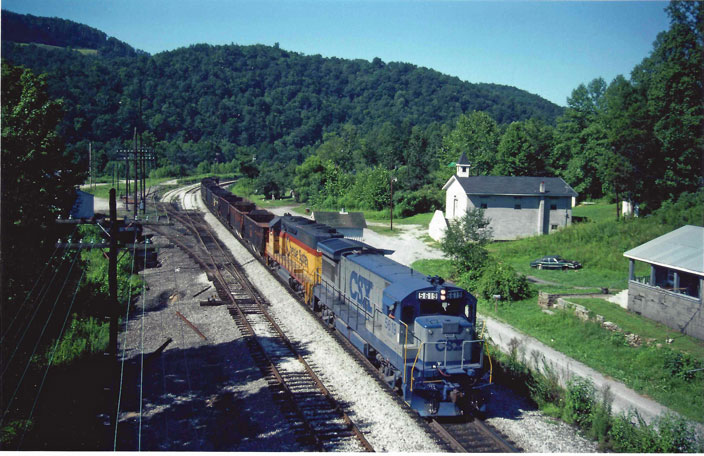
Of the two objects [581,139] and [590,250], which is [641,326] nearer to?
[590,250]

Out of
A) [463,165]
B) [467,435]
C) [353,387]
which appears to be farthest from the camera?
[463,165]

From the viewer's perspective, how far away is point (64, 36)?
110000 millimetres

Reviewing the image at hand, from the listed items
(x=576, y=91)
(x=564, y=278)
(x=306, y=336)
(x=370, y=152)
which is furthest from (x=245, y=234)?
(x=370, y=152)

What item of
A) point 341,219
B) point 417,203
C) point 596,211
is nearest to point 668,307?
point 341,219

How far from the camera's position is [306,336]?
2222 centimetres

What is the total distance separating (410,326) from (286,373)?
5.52m

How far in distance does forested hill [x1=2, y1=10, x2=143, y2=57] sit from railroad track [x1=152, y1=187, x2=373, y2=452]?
34.1m

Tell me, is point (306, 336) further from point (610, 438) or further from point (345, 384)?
point (610, 438)

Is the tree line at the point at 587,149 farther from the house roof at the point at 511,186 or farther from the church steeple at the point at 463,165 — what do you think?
the church steeple at the point at 463,165

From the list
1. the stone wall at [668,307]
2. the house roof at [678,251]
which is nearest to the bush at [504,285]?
the stone wall at [668,307]

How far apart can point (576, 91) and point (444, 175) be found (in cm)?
2522

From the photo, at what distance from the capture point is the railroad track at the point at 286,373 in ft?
45.0

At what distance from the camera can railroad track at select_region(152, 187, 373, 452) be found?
13.7 metres

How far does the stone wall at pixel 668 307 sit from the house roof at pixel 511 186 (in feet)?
81.0
